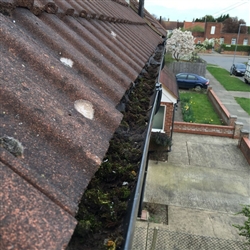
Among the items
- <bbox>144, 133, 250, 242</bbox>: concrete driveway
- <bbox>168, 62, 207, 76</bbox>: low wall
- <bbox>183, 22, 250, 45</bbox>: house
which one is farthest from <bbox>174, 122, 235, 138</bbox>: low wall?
<bbox>183, 22, 250, 45</bbox>: house

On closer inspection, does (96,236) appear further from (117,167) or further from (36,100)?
(36,100)

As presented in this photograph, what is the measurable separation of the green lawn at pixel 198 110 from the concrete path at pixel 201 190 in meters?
2.14

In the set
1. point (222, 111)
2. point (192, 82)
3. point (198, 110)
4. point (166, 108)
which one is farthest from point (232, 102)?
point (166, 108)

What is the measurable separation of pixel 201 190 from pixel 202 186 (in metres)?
0.24

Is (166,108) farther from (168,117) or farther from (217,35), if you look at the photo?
(217,35)

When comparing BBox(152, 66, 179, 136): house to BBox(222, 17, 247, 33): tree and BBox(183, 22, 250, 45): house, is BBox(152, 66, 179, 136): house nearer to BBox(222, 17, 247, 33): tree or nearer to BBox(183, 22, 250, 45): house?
BBox(183, 22, 250, 45): house

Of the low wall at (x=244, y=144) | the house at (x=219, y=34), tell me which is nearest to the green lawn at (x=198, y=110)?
the low wall at (x=244, y=144)

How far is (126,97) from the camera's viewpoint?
7.51ft

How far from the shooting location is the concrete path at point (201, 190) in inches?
285

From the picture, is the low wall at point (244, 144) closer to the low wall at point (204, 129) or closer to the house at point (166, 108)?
the low wall at point (204, 129)

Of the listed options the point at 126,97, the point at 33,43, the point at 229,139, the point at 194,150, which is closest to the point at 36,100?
the point at 33,43

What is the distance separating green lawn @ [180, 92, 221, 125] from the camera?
1490 centimetres

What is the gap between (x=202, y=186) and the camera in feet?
30.7

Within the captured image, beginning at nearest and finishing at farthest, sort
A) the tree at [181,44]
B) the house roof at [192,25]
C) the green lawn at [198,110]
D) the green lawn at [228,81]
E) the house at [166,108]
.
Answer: the house at [166,108]
the green lawn at [198,110]
the green lawn at [228,81]
the tree at [181,44]
the house roof at [192,25]
